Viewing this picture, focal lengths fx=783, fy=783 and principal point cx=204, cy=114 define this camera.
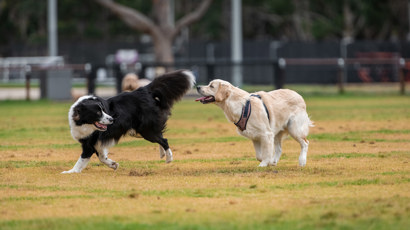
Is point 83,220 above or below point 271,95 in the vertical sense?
below

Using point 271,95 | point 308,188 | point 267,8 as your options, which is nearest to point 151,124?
point 271,95

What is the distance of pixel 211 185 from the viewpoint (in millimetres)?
9766

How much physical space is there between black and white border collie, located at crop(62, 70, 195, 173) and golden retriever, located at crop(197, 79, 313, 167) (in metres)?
1.03

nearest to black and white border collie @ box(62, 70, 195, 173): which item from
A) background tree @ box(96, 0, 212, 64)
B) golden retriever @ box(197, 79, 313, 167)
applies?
golden retriever @ box(197, 79, 313, 167)

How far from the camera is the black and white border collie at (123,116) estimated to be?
1102 centimetres

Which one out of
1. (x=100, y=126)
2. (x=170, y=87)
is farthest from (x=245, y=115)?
(x=100, y=126)

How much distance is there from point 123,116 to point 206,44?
39.8 m

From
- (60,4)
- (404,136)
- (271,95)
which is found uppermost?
(60,4)

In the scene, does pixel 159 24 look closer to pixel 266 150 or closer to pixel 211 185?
pixel 266 150

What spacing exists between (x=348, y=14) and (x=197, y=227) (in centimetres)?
5278

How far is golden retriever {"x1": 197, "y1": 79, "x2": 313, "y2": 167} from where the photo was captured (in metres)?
11.0

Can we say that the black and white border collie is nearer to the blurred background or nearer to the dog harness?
the dog harness

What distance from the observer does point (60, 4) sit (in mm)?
69438

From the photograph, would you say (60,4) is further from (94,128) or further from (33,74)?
(94,128)
